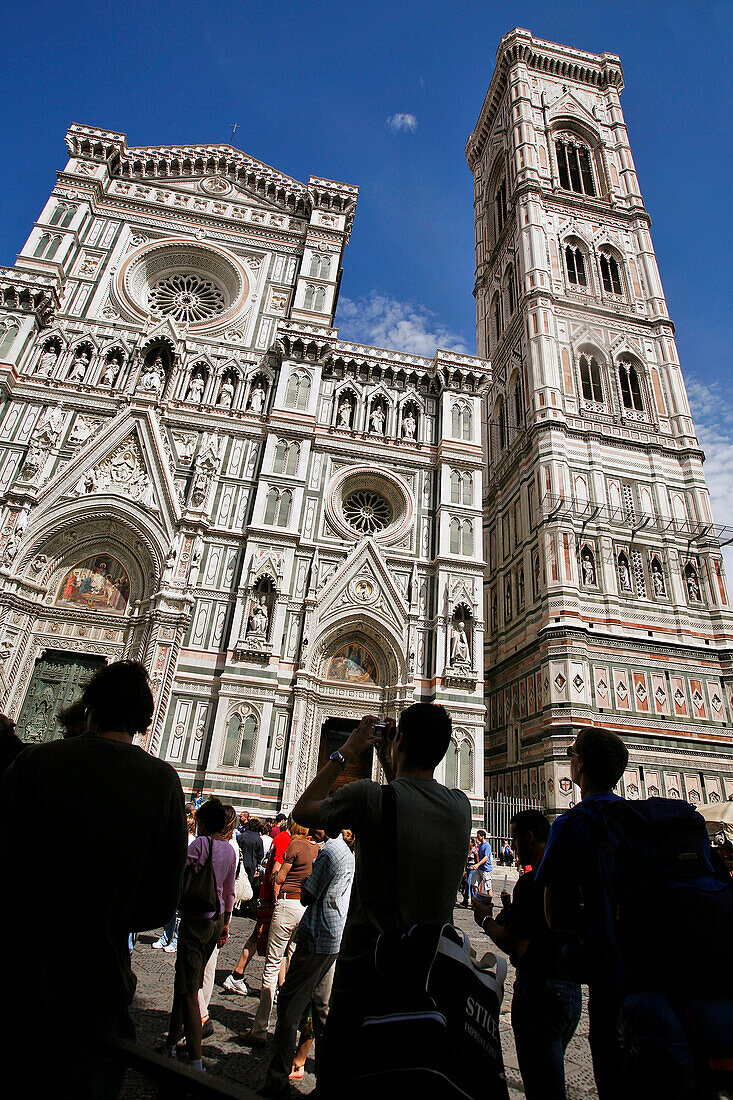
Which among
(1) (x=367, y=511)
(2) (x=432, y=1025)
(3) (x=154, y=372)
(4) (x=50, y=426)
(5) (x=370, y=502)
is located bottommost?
(2) (x=432, y=1025)

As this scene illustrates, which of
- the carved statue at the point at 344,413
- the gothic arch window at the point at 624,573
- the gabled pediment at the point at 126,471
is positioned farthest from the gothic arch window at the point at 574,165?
the gabled pediment at the point at 126,471

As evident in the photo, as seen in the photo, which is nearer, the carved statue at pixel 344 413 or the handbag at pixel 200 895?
the handbag at pixel 200 895

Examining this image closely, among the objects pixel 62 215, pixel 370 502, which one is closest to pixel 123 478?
pixel 370 502

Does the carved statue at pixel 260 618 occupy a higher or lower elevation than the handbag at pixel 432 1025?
higher

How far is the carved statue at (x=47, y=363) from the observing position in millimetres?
19734

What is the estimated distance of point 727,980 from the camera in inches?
76.4

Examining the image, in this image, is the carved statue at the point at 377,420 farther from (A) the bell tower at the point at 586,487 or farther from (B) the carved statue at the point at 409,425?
(A) the bell tower at the point at 586,487

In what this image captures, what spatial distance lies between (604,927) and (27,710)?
17530 millimetres

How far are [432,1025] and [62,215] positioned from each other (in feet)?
91.2

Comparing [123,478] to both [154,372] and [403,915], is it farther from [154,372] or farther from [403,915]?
[403,915]

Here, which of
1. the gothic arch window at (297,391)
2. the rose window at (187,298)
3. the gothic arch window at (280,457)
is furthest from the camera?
the rose window at (187,298)

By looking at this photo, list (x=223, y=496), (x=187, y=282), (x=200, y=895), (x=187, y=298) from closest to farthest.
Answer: (x=200, y=895)
(x=223, y=496)
(x=187, y=298)
(x=187, y=282)

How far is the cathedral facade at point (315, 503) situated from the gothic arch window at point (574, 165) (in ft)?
15.5

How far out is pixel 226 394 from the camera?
2094cm
